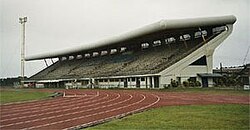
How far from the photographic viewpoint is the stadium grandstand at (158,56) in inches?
1544

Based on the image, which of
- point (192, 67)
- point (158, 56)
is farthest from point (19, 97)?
point (158, 56)

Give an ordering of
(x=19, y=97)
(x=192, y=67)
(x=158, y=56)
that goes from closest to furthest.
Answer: (x=19, y=97) < (x=192, y=67) < (x=158, y=56)

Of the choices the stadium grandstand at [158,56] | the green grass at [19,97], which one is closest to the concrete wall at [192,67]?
the stadium grandstand at [158,56]

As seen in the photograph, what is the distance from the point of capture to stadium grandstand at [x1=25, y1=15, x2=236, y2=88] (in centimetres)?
3922

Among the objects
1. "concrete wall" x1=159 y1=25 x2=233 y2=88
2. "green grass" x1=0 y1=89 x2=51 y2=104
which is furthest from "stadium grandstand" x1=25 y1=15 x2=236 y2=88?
"green grass" x1=0 y1=89 x2=51 y2=104

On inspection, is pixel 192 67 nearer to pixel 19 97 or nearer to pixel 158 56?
pixel 158 56

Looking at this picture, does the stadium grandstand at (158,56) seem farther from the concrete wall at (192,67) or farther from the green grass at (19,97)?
the green grass at (19,97)

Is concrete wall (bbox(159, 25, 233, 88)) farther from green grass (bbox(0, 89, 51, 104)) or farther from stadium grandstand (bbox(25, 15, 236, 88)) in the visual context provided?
green grass (bbox(0, 89, 51, 104))

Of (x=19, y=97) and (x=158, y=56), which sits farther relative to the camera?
(x=158, y=56)

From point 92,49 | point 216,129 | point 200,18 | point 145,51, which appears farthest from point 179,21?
point 216,129

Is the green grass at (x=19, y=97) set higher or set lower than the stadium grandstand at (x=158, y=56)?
lower

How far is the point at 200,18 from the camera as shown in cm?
3938

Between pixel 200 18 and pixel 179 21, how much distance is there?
2.42m

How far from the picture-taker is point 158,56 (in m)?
Answer: 45.3
